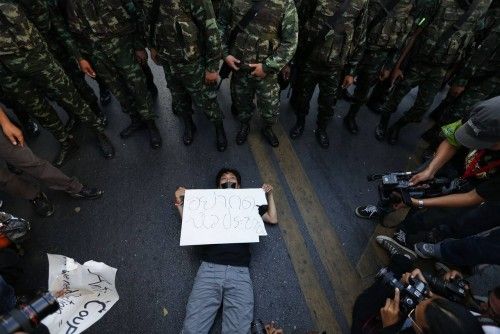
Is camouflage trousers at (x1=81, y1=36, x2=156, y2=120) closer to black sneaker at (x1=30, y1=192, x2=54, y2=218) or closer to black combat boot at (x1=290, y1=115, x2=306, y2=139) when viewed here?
black sneaker at (x1=30, y1=192, x2=54, y2=218)

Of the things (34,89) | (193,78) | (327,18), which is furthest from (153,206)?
(327,18)

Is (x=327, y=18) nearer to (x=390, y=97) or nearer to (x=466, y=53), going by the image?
(x=390, y=97)

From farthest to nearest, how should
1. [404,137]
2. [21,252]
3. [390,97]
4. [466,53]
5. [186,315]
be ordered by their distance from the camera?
[404,137] < [390,97] < [466,53] < [21,252] < [186,315]

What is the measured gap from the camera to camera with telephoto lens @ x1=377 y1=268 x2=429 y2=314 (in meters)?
1.76

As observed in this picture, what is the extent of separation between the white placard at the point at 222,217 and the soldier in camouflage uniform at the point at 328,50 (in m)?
1.41

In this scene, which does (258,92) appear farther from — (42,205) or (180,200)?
(42,205)

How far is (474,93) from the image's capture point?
3.23 meters

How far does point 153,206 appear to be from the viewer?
3076 mm

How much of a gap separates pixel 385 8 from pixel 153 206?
10.2 feet

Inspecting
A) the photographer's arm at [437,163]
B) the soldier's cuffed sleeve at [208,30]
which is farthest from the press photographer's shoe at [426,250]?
the soldier's cuffed sleeve at [208,30]

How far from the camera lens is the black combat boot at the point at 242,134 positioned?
368 cm

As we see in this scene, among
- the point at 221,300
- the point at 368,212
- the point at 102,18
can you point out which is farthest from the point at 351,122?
the point at 102,18

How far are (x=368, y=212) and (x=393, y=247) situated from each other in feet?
1.38

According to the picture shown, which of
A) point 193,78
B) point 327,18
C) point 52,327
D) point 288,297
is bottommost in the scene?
point 288,297
